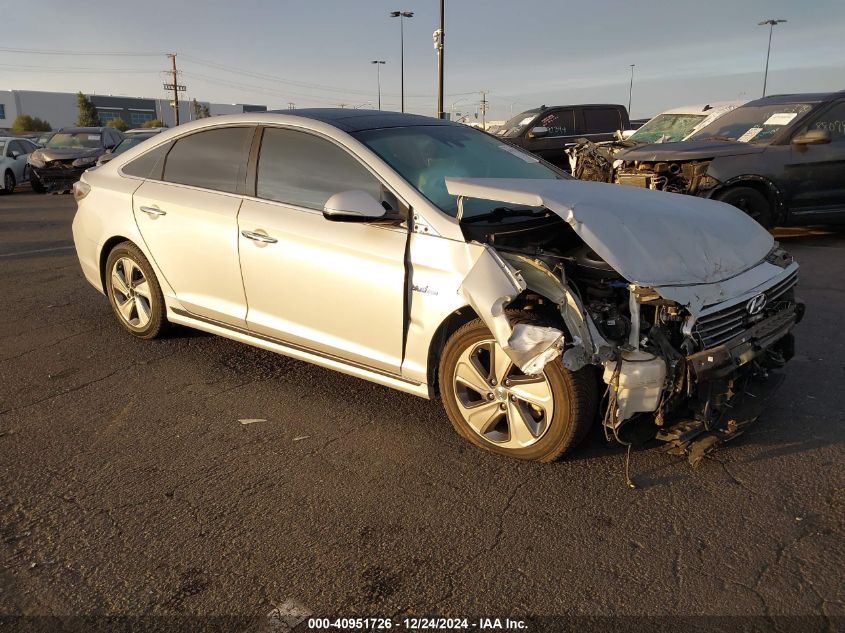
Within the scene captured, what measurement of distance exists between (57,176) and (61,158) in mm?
483

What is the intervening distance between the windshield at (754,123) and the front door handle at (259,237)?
7.17m

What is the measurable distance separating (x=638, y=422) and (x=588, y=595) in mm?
1123

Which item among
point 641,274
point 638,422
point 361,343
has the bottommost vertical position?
point 638,422

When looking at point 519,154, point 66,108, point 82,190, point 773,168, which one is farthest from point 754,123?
point 66,108

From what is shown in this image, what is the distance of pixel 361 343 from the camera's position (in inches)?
146

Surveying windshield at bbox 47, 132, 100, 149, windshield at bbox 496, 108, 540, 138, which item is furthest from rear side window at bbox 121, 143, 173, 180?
windshield at bbox 47, 132, 100, 149

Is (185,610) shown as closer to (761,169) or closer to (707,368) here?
(707,368)

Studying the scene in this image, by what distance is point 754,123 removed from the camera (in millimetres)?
9141

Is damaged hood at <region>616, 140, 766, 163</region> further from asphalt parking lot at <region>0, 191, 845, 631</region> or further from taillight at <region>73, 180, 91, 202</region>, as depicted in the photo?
taillight at <region>73, 180, 91, 202</region>

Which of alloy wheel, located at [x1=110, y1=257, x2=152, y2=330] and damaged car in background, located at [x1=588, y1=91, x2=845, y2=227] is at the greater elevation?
damaged car in background, located at [x1=588, y1=91, x2=845, y2=227]

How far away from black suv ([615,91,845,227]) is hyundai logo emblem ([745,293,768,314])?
194 inches

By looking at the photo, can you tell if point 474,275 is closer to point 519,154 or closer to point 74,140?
point 519,154

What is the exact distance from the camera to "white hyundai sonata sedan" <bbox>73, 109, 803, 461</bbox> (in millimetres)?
3029

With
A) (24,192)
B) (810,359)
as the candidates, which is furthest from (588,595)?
(24,192)
